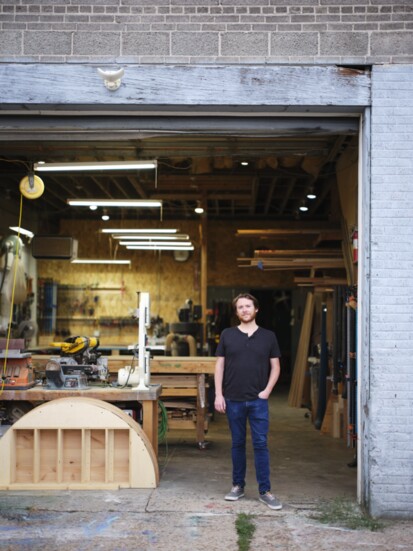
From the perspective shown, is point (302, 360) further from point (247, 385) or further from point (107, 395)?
point (247, 385)

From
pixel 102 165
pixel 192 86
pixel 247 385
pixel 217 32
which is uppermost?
pixel 217 32

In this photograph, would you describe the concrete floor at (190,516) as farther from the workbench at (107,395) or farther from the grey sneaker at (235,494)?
the workbench at (107,395)

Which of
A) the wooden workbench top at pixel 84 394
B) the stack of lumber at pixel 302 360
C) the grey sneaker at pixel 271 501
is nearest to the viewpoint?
the grey sneaker at pixel 271 501

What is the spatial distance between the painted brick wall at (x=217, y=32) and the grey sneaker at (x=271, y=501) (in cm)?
376

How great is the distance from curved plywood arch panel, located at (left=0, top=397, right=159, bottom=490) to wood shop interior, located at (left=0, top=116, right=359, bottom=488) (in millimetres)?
28

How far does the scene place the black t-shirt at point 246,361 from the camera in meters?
6.24

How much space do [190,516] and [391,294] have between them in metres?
2.49

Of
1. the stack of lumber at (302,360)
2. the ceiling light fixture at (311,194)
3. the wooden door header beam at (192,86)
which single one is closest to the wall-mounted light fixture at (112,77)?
the wooden door header beam at (192,86)

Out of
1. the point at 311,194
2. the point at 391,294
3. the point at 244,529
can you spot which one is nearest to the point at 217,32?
the point at 391,294

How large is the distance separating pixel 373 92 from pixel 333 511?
3.57m

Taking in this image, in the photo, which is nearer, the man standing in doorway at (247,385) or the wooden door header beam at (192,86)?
the wooden door header beam at (192,86)

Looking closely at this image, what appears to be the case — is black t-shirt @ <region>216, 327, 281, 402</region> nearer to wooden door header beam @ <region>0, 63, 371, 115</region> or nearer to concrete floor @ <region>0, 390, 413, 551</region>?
concrete floor @ <region>0, 390, 413, 551</region>

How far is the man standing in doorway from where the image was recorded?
245 inches

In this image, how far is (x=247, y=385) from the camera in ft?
20.4
